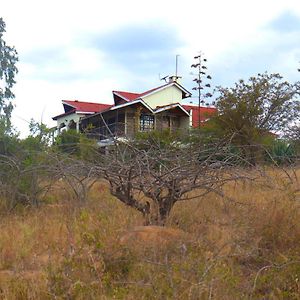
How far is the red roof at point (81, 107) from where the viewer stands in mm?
28484

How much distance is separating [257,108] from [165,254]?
13.4 metres

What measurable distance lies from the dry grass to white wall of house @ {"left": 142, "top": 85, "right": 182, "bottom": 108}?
20.4m

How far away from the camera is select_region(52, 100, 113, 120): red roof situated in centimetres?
2848

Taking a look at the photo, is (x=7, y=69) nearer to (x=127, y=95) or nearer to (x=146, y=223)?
(x=127, y=95)

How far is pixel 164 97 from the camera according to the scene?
2714 cm

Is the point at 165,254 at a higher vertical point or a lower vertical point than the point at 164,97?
lower

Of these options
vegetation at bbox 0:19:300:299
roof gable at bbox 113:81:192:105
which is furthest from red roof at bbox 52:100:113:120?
vegetation at bbox 0:19:300:299

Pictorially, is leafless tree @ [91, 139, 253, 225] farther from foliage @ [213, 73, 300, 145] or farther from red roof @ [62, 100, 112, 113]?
red roof @ [62, 100, 112, 113]

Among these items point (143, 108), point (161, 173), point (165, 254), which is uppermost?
point (143, 108)

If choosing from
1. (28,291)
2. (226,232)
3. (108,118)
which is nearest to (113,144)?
(226,232)

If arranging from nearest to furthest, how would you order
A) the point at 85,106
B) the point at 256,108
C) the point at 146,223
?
the point at 146,223 → the point at 256,108 → the point at 85,106

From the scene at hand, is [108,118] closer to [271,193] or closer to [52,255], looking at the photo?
[271,193]

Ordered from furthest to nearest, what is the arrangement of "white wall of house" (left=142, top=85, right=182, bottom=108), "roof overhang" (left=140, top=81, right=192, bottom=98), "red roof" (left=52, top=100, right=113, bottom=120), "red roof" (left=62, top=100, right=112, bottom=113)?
"red roof" (left=62, top=100, right=112, bottom=113) → "red roof" (left=52, top=100, right=113, bottom=120) → "white wall of house" (left=142, top=85, right=182, bottom=108) → "roof overhang" (left=140, top=81, right=192, bottom=98)

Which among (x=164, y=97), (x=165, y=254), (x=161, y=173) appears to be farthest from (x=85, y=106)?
(x=165, y=254)
